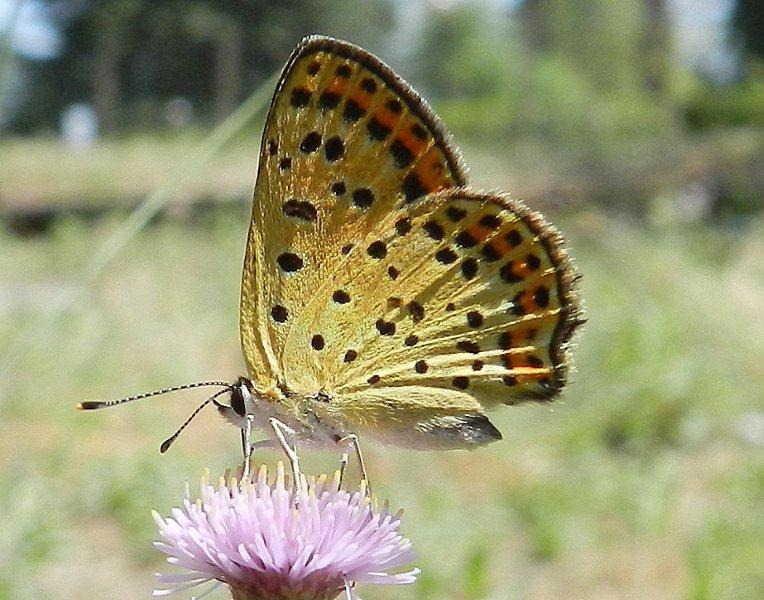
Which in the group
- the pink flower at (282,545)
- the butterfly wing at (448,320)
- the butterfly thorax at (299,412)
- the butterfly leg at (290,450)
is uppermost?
the butterfly wing at (448,320)

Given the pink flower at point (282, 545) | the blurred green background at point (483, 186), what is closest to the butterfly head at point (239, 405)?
the pink flower at point (282, 545)

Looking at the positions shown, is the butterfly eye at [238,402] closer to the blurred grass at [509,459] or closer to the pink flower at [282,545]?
the pink flower at [282,545]

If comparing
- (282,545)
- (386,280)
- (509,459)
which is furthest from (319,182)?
(509,459)

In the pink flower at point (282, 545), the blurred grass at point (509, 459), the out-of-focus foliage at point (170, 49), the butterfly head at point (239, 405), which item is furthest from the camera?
the out-of-focus foliage at point (170, 49)

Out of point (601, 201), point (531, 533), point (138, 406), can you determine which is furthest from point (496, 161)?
point (531, 533)

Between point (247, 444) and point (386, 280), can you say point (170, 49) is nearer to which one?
point (386, 280)

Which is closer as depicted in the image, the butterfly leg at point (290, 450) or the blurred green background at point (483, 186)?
the butterfly leg at point (290, 450)
